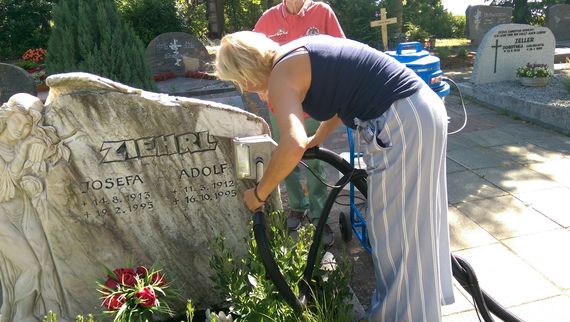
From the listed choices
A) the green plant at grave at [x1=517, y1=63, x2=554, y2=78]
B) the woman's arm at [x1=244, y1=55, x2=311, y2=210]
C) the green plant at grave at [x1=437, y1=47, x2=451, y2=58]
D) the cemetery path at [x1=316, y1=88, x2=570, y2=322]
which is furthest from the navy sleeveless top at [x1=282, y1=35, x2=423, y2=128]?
the green plant at grave at [x1=437, y1=47, x2=451, y2=58]

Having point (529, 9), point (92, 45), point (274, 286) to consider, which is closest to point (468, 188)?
point (274, 286)

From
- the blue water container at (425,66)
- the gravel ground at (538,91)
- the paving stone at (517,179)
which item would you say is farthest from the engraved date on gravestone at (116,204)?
the gravel ground at (538,91)

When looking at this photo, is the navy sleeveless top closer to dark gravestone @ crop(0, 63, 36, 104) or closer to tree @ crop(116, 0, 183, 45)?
dark gravestone @ crop(0, 63, 36, 104)

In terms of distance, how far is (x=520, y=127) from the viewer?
226 inches

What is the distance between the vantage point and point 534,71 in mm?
7105

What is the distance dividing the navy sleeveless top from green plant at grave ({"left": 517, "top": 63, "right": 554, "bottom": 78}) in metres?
6.16

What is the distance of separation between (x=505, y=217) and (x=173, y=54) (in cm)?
744

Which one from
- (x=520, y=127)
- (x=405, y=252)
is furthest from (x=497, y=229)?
(x=520, y=127)

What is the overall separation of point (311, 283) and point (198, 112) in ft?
3.42

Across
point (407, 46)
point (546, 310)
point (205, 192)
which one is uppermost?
point (407, 46)

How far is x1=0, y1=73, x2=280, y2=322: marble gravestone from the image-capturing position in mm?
2205

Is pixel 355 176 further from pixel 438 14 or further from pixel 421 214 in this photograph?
pixel 438 14

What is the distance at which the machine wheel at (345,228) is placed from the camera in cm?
313

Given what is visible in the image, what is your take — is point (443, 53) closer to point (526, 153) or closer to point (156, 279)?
point (526, 153)
